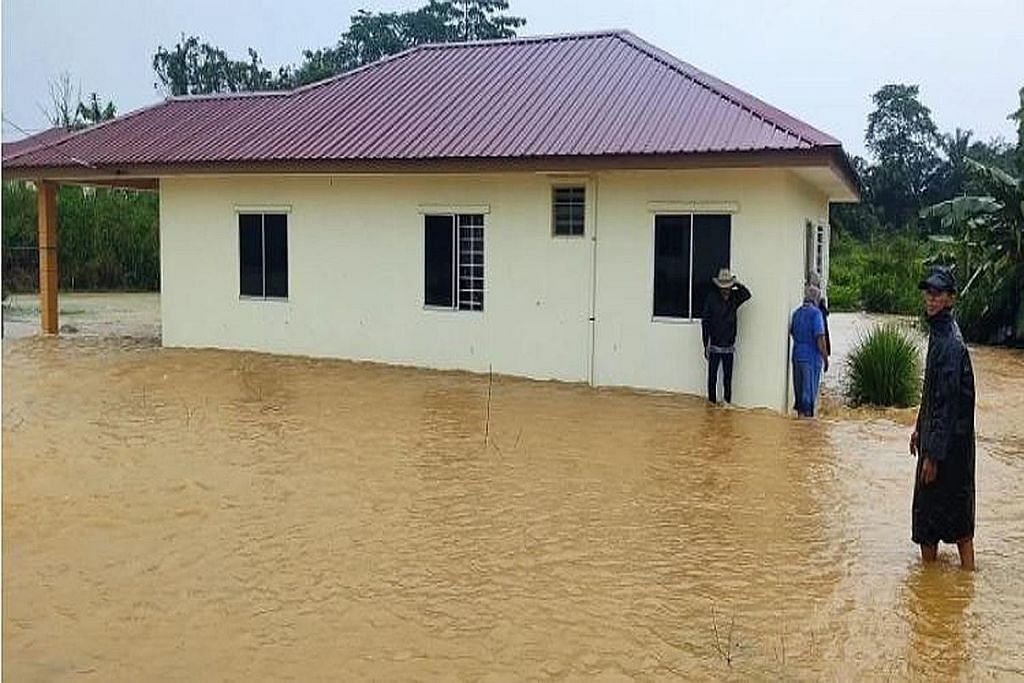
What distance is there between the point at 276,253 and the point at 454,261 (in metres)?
3.24

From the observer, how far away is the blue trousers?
1331cm

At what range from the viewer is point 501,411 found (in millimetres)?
13062

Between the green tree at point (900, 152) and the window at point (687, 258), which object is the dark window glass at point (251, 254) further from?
the green tree at point (900, 152)

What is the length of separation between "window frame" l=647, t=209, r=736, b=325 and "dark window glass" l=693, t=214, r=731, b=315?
40 mm

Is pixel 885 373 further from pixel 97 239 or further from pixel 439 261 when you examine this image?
pixel 97 239

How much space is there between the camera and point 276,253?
675 inches

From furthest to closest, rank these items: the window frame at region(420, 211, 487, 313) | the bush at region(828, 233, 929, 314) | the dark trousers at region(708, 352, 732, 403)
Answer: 1. the bush at region(828, 233, 929, 314)
2. the window frame at region(420, 211, 487, 313)
3. the dark trousers at region(708, 352, 732, 403)

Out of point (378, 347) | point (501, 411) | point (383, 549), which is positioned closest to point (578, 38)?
point (378, 347)

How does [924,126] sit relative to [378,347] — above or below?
above

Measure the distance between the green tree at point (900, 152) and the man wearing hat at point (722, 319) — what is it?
41628 millimetres

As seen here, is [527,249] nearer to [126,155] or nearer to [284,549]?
[126,155]

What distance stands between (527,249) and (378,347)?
9.51 feet

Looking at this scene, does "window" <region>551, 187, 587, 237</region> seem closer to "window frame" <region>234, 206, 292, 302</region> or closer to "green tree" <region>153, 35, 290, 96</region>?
"window frame" <region>234, 206, 292, 302</region>

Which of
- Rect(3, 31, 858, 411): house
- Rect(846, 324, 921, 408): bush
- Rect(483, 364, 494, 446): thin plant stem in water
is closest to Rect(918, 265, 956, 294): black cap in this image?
Rect(483, 364, 494, 446): thin plant stem in water
